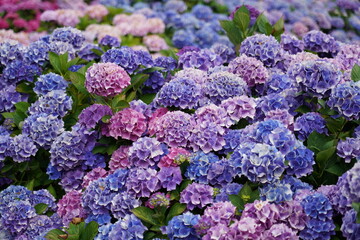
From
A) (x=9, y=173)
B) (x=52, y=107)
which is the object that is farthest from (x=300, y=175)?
(x=9, y=173)

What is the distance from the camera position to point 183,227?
2.47 m

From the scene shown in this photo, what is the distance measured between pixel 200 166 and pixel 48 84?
1.32 meters

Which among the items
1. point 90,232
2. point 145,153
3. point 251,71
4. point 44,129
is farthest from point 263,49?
point 90,232

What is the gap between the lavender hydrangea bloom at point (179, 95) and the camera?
10.4 feet

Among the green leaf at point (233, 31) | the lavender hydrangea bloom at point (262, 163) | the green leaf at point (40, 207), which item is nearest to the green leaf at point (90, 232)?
the green leaf at point (40, 207)

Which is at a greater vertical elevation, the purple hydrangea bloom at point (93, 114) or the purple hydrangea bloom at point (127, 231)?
the purple hydrangea bloom at point (93, 114)

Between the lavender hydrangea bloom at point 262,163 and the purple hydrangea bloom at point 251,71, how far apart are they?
97 cm

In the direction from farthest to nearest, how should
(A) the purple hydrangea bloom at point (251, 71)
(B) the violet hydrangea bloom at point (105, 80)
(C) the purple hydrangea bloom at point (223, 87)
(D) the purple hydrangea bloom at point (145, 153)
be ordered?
(A) the purple hydrangea bloom at point (251, 71), (C) the purple hydrangea bloom at point (223, 87), (B) the violet hydrangea bloom at point (105, 80), (D) the purple hydrangea bloom at point (145, 153)

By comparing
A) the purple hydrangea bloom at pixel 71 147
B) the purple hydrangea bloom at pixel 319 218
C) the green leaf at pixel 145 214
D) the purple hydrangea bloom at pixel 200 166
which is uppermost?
the purple hydrangea bloom at pixel 319 218

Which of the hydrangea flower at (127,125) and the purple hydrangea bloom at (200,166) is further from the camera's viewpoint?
the hydrangea flower at (127,125)

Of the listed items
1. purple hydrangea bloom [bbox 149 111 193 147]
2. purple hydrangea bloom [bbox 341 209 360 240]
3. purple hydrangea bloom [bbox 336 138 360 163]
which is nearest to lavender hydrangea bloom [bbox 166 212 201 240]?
purple hydrangea bloom [bbox 149 111 193 147]

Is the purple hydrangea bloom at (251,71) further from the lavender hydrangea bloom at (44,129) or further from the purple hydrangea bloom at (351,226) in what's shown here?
the purple hydrangea bloom at (351,226)

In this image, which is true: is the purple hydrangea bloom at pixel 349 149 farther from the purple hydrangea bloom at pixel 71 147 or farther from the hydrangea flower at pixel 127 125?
the purple hydrangea bloom at pixel 71 147

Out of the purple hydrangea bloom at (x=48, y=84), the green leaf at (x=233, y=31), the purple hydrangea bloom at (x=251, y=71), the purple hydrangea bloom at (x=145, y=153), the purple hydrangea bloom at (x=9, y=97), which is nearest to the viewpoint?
the purple hydrangea bloom at (x=145, y=153)
